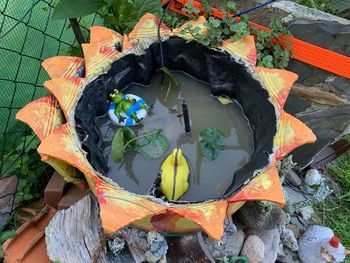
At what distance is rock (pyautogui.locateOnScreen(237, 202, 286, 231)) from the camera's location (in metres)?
1.27

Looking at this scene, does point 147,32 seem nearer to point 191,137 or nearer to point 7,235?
point 191,137

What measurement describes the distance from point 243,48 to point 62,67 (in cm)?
49

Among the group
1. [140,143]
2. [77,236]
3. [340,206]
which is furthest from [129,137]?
[340,206]

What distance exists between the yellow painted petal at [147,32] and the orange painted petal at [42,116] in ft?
1.03

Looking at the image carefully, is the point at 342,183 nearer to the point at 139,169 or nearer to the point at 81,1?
the point at 139,169

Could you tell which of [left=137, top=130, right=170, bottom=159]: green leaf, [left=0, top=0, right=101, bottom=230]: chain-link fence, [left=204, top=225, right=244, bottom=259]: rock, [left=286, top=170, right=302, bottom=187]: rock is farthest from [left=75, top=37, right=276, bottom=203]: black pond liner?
[left=286, top=170, right=302, bottom=187]: rock

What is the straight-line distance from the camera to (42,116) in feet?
3.43

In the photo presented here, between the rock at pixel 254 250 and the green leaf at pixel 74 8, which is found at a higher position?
the green leaf at pixel 74 8

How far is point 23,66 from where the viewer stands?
1.68 meters

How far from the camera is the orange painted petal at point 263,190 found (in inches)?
36.5

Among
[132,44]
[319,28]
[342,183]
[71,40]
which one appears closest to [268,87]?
[319,28]

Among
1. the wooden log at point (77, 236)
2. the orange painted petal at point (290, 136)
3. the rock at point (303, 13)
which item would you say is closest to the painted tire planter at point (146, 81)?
the orange painted petal at point (290, 136)

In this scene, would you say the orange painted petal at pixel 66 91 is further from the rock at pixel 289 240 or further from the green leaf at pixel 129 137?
the rock at pixel 289 240

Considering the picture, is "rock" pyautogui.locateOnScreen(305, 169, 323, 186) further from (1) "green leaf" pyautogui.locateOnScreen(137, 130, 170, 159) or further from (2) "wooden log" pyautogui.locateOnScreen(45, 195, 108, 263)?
(2) "wooden log" pyautogui.locateOnScreen(45, 195, 108, 263)
